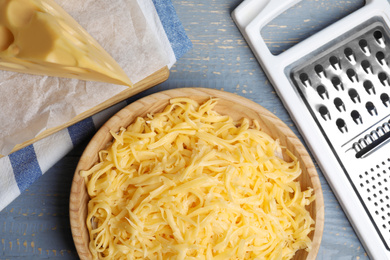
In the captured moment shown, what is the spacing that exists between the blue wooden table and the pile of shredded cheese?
16 centimetres

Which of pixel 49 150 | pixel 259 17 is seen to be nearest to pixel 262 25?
pixel 259 17

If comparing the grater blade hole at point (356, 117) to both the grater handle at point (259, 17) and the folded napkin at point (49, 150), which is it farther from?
the folded napkin at point (49, 150)

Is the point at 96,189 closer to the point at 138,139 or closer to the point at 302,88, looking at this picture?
the point at 138,139

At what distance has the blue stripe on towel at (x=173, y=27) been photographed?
1.06 meters

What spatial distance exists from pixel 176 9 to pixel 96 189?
0.61 metres

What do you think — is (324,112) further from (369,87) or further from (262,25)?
(262,25)

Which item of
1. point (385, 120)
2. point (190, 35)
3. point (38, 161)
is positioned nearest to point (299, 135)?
point (385, 120)

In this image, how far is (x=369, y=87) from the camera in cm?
106

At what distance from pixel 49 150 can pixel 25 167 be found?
0.27ft

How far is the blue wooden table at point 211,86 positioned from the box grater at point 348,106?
5cm

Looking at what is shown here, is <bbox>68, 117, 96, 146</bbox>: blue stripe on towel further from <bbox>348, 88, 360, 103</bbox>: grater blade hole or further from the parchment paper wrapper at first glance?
<bbox>348, 88, 360, 103</bbox>: grater blade hole

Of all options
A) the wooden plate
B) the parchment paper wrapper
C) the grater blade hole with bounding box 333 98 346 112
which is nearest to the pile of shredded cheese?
the wooden plate

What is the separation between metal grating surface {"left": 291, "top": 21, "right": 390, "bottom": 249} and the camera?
41.4 inches

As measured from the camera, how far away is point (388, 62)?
1.06 metres
